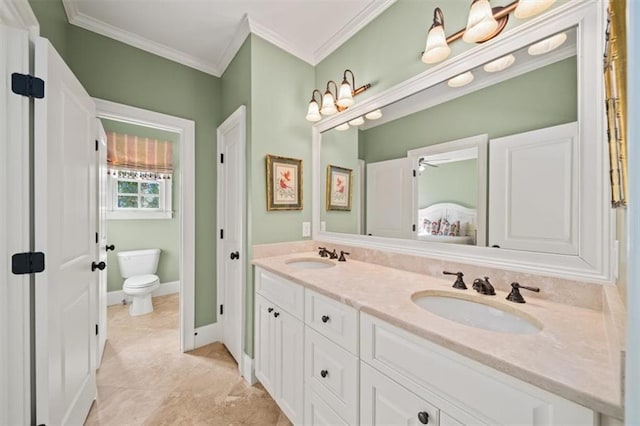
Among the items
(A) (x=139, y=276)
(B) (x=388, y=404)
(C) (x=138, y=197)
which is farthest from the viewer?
(C) (x=138, y=197)

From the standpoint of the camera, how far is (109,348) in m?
2.24

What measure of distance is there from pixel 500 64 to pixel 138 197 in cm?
430

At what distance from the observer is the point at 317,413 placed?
1207mm

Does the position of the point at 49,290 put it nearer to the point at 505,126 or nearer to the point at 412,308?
the point at 412,308

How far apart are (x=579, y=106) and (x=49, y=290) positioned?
2288mm

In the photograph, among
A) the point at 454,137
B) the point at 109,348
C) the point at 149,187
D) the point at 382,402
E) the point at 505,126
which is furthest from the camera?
the point at 149,187

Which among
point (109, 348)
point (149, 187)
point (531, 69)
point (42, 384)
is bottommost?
point (109, 348)

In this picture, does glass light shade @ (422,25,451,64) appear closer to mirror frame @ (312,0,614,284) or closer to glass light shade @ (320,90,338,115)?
mirror frame @ (312,0,614,284)

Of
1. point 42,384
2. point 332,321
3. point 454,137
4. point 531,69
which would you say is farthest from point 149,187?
point 531,69

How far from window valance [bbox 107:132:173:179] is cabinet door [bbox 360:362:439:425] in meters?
3.77

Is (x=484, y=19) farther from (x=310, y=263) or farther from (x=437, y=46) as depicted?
(x=310, y=263)

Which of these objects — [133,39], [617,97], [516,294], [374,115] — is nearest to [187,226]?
[133,39]

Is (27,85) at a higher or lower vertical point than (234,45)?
lower

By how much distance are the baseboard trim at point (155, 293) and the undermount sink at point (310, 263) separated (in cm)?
287
